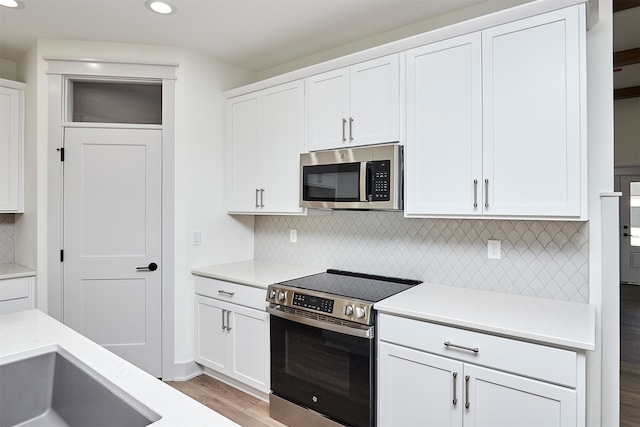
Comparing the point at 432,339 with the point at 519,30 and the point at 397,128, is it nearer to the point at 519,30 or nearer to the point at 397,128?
the point at 397,128

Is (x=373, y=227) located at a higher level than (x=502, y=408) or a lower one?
higher

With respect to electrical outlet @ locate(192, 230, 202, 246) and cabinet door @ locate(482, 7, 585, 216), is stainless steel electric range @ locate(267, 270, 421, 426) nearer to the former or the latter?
cabinet door @ locate(482, 7, 585, 216)

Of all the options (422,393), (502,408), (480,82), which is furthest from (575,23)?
(422,393)

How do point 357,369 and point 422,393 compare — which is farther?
point 357,369

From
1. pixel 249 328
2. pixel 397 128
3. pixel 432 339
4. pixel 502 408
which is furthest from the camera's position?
pixel 249 328

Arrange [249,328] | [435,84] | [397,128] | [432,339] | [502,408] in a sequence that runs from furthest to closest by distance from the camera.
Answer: [249,328], [397,128], [435,84], [432,339], [502,408]

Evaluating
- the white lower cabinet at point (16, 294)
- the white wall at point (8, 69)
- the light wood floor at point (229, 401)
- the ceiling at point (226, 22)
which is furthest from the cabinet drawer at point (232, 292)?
the white wall at point (8, 69)

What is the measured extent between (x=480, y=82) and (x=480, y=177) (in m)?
0.51

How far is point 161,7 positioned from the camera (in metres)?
2.43

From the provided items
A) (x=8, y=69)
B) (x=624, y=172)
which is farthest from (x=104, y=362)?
(x=624, y=172)

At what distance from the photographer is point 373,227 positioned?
9.21 feet

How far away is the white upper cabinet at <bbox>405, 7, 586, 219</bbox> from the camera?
5.86ft

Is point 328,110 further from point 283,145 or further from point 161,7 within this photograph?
point 161,7

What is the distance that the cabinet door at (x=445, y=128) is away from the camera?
2.04 meters
